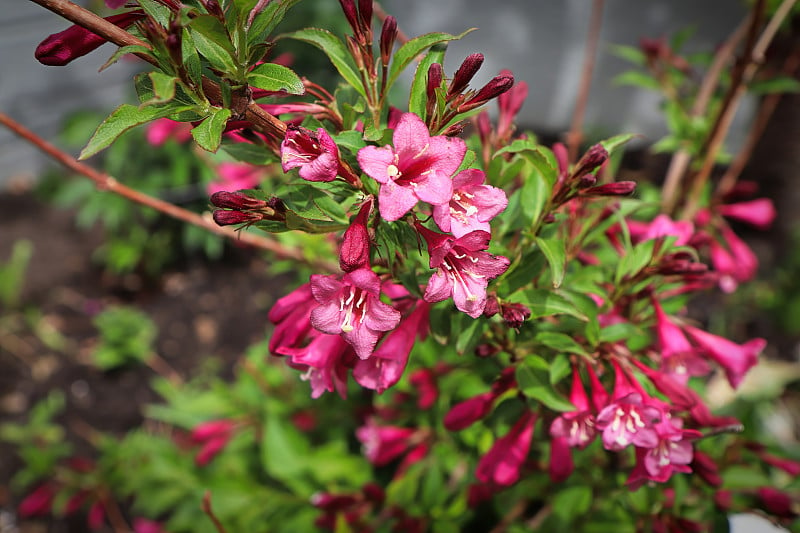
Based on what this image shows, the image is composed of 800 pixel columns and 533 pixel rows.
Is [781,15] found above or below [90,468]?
above

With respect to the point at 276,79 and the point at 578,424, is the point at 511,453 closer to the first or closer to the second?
the point at 578,424

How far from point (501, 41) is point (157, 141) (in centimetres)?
236

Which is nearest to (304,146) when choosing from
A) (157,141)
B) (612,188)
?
(612,188)

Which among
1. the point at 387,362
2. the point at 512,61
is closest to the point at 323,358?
the point at 387,362

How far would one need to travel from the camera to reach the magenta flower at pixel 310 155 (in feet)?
1.66

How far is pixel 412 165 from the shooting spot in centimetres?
53

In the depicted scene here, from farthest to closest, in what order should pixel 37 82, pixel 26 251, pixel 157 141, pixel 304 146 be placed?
pixel 37 82
pixel 26 251
pixel 157 141
pixel 304 146

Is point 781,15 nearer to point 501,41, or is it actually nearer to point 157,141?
point 157,141

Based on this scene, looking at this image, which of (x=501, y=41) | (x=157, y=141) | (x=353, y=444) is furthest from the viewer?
(x=501, y=41)

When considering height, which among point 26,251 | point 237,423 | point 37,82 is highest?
point 237,423

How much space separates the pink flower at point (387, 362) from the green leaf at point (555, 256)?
0.18 meters

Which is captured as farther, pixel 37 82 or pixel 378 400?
pixel 37 82

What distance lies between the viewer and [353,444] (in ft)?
4.89

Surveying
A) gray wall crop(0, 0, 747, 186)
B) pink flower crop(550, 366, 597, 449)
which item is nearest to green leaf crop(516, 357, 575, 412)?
pink flower crop(550, 366, 597, 449)
